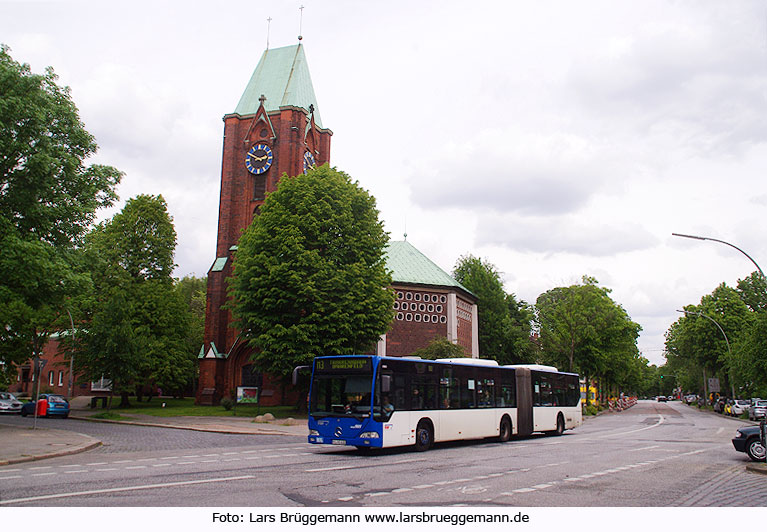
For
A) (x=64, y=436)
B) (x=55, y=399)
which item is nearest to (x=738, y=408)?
(x=64, y=436)

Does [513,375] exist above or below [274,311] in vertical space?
below

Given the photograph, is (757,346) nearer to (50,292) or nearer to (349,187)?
(349,187)

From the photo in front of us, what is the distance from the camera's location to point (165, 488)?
9.63 m

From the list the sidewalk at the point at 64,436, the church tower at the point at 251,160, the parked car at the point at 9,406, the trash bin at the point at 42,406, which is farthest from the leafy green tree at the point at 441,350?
the parked car at the point at 9,406

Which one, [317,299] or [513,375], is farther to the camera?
[317,299]

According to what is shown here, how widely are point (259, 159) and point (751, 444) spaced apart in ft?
136

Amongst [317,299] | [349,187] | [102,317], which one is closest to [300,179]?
[349,187]

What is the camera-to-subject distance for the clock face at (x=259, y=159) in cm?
4972

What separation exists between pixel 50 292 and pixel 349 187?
18472mm

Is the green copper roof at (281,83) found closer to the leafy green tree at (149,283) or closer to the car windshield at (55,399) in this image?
the leafy green tree at (149,283)

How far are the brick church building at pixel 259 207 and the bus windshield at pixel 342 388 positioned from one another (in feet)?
88.2

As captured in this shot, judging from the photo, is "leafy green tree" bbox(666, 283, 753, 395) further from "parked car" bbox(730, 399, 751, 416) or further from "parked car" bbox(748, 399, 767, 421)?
"parked car" bbox(748, 399, 767, 421)

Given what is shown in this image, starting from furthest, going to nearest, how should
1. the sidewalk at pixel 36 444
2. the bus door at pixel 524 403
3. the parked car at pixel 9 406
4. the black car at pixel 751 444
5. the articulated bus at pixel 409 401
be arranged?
1. the parked car at pixel 9 406
2. the bus door at pixel 524 403
3. the articulated bus at pixel 409 401
4. the black car at pixel 751 444
5. the sidewalk at pixel 36 444

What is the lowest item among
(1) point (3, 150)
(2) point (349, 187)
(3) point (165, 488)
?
(3) point (165, 488)
